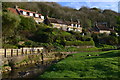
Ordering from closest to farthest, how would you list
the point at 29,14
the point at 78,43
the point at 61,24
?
the point at 78,43, the point at 29,14, the point at 61,24

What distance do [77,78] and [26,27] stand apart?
1725 inches

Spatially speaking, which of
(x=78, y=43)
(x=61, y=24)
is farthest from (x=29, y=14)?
(x=78, y=43)

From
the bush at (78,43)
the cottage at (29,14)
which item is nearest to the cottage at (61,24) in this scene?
the cottage at (29,14)

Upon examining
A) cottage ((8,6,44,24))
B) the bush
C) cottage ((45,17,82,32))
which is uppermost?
cottage ((8,6,44,24))

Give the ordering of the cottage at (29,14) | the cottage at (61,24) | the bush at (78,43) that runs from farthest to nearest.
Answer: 1. the cottage at (61,24)
2. the cottage at (29,14)
3. the bush at (78,43)

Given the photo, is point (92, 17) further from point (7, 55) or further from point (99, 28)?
point (7, 55)

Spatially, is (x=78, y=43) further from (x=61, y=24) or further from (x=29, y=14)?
(x=29, y=14)

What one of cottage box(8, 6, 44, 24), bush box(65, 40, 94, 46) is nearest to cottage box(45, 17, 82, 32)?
cottage box(8, 6, 44, 24)

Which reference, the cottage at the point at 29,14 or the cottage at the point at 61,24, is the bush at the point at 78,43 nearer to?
the cottage at the point at 61,24

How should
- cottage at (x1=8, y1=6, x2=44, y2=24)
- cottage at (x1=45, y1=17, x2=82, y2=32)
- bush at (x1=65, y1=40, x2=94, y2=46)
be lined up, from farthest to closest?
cottage at (x1=45, y1=17, x2=82, y2=32) < cottage at (x1=8, y1=6, x2=44, y2=24) < bush at (x1=65, y1=40, x2=94, y2=46)

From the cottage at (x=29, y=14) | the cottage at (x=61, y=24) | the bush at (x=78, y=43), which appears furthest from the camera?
the cottage at (x=61, y=24)

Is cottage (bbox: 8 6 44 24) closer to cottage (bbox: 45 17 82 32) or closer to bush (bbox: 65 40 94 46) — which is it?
cottage (bbox: 45 17 82 32)

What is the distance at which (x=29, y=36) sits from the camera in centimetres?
5044

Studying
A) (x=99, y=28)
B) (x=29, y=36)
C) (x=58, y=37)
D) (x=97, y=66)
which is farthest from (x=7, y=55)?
(x=99, y=28)
